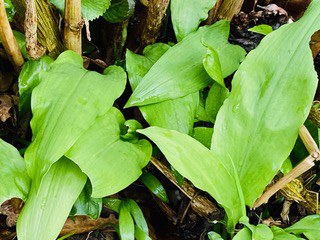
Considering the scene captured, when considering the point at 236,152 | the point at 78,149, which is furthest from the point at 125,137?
the point at 236,152

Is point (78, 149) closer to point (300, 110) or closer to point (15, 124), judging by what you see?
point (15, 124)

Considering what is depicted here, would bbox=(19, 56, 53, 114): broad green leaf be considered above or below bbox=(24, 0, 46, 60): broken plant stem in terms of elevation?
below

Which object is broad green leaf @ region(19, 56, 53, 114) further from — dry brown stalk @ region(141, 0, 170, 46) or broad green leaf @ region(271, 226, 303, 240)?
broad green leaf @ region(271, 226, 303, 240)

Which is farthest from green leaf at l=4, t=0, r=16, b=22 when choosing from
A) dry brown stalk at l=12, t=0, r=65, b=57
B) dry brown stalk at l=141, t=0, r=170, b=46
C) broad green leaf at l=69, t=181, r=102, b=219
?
broad green leaf at l=69, t=181, r=102, b=219

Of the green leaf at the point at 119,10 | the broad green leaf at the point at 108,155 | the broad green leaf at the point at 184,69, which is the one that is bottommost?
the broad green leaf at the point at 108,155

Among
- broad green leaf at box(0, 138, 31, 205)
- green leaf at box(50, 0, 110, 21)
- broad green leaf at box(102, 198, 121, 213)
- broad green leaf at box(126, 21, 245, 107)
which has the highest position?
green leaf at box(50, 0, 110, 21)

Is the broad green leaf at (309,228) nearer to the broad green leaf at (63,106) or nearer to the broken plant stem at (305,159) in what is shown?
the broken plant stem at (305,159)

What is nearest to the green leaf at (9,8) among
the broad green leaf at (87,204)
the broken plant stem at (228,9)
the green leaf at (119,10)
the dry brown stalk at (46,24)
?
the dry brown stalk at (46,24)
